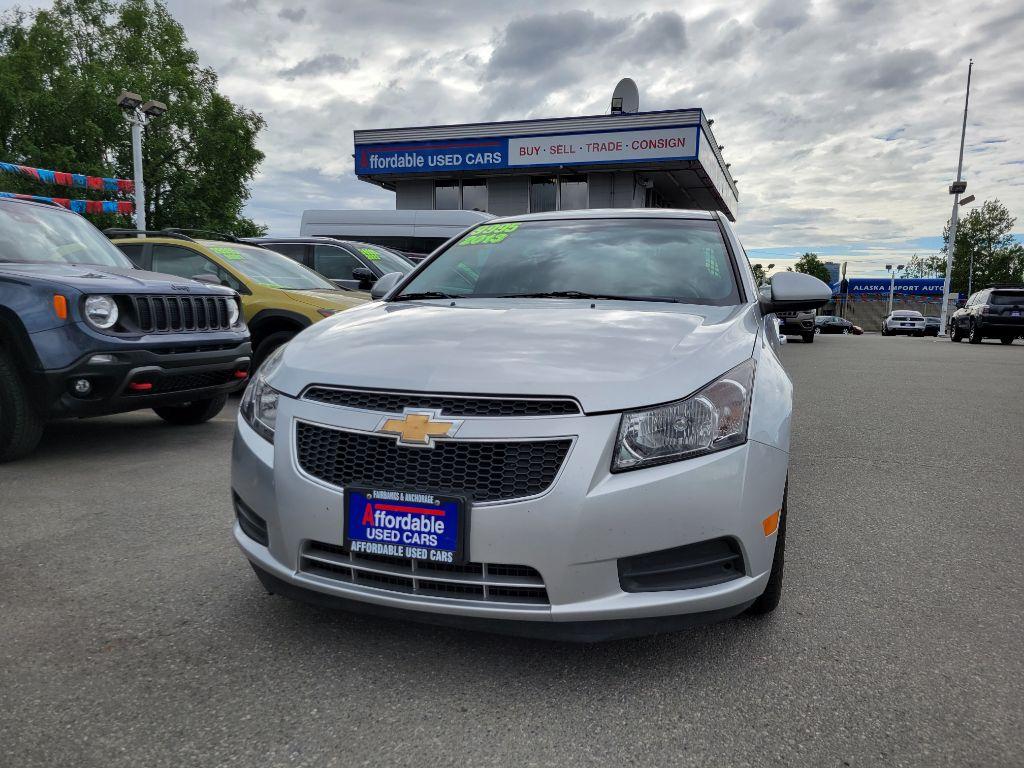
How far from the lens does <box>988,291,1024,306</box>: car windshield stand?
21.0 m

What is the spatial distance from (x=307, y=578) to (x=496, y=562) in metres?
0.60

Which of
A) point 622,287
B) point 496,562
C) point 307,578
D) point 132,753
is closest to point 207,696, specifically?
point 132,753

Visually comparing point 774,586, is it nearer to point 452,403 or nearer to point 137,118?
point 452,403

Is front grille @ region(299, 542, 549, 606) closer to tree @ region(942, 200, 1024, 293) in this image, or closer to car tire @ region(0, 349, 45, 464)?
car tire @ region(0, 349, 45, 464)

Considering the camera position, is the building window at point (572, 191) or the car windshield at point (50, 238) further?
the building window at point (572, 191)

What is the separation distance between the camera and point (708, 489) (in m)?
1.95

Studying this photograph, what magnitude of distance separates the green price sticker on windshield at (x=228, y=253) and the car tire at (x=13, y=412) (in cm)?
317

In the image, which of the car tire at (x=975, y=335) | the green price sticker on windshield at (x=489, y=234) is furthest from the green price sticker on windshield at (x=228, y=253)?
the car tire at (x=975, y=335)

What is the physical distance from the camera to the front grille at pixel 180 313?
4.89 m

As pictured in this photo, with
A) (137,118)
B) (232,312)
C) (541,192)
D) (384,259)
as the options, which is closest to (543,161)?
(541,192)

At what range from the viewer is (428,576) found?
199 cm

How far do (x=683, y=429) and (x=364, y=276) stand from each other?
714 centimetres

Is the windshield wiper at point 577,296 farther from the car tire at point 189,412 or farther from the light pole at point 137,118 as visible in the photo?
the light pole at point 137,118

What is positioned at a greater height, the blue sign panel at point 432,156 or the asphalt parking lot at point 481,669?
the blue sign panel at point 432,156
